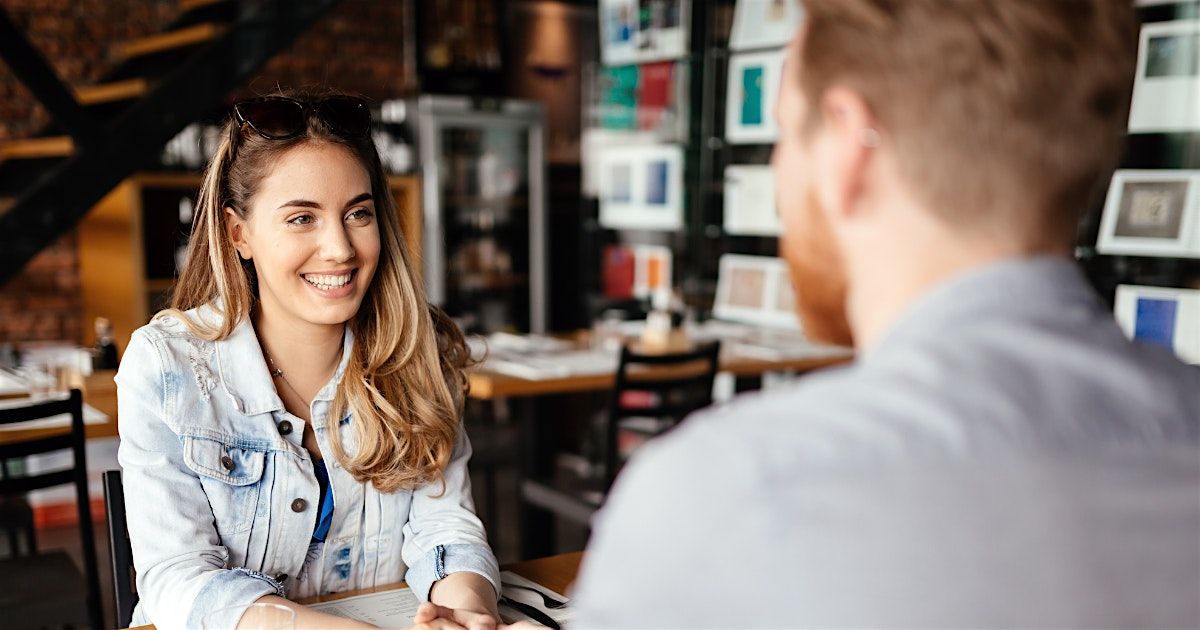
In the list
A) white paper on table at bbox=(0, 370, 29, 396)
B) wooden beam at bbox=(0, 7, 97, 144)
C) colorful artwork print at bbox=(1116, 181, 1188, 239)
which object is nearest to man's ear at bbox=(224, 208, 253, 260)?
white paper on table at bbox=(0, 370, 29, 396)

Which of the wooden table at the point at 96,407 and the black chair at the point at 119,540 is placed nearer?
the black chair at the point at 119,540

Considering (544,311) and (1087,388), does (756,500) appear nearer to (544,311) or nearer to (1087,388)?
(1087,388)

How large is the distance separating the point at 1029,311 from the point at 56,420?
120 inches

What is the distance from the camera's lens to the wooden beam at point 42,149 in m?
4.45

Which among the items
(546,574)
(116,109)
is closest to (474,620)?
(546,574)

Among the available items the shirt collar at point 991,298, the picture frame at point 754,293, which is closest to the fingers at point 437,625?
the shirt collar at point 991,298

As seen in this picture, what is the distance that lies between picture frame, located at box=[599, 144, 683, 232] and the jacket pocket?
4.43 m

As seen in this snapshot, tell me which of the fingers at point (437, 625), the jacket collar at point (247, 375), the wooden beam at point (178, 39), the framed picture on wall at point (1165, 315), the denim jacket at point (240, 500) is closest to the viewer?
the fingers at point (437, 625)

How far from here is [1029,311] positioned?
71cm

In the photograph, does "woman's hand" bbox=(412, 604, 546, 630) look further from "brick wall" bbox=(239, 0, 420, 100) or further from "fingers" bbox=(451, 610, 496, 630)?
"brick wall" bbox=(239, 0, 420, 100)

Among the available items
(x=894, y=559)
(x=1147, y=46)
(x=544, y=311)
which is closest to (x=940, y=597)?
(x=894, y=559)

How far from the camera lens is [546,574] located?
165cm

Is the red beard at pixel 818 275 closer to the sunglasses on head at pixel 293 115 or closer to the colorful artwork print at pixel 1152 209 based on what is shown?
the sunglasses on head at pixel 293 115

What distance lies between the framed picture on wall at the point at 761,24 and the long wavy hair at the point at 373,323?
382cm
